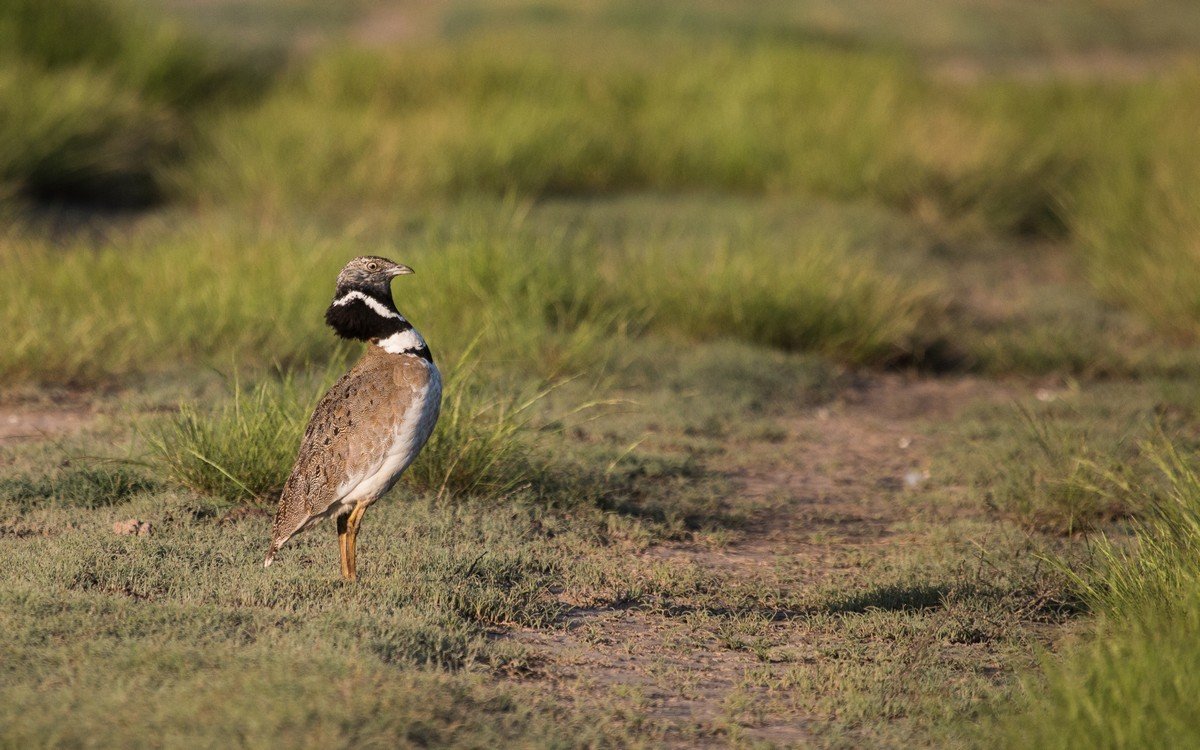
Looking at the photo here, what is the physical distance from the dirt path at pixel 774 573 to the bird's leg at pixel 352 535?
1.93 feet

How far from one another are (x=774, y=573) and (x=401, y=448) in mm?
1722

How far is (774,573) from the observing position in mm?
5523

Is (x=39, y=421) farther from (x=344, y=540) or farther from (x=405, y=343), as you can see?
(x=405, y=343)

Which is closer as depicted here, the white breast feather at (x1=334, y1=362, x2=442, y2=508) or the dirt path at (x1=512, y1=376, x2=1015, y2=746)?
the dirt path at (x1=512, y1=376, x2=1015, y2=746)

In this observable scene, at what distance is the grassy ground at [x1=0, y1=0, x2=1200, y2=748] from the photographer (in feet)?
13.5

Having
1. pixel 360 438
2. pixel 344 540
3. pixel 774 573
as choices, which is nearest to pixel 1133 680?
Answer: pixel 774 573

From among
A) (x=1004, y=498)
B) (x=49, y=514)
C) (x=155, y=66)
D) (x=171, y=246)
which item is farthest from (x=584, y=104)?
(x=49, y=514)

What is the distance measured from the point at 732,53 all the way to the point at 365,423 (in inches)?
465

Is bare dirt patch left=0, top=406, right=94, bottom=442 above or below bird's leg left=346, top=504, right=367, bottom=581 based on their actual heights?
below

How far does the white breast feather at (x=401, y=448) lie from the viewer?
4480 millimetres

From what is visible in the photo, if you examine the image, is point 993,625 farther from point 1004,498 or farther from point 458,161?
point 458,161

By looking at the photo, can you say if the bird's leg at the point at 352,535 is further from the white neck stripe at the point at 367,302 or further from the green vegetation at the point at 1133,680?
the green vegetation at the point at 1133,680

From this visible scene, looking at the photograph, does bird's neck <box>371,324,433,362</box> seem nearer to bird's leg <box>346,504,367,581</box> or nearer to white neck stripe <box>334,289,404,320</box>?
white neck stripe <box>334,289,404,320</box>

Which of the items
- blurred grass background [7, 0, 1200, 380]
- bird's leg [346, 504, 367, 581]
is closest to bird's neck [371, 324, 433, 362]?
bird's leg [346, 504, 367, 581]
